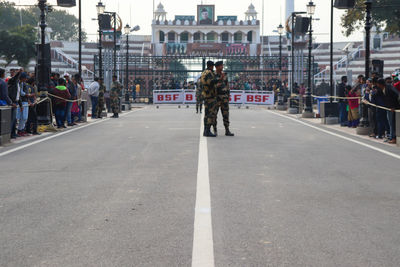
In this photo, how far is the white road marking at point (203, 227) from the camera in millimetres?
5086

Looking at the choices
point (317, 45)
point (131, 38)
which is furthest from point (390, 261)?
point (131, 38)

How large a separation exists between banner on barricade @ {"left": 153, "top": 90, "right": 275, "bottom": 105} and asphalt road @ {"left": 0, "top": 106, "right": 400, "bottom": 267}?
3267 cm

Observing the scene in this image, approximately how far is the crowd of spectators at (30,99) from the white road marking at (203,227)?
26.8ft

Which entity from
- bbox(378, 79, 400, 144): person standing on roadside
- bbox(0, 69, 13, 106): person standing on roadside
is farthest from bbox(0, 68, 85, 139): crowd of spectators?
bbox(378, 79, 400, 144): person standing on roadside

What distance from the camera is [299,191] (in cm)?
830

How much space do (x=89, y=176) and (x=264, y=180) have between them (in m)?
2.41

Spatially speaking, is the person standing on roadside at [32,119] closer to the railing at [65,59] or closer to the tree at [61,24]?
the railing at [65,59]

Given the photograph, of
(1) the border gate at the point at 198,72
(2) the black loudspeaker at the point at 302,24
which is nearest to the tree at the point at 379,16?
(1) the border gate at the point at 198,72

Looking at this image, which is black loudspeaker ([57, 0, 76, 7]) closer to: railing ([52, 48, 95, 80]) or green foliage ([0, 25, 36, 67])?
railing ([52, 48, 95, 80])

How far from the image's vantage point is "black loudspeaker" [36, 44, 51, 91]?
21188mm

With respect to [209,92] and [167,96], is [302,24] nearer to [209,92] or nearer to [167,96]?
[167,96]

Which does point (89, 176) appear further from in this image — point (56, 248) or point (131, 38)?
point (131, 38)

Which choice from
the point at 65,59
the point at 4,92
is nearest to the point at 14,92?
the point at 4,92

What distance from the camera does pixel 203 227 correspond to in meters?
6.16
